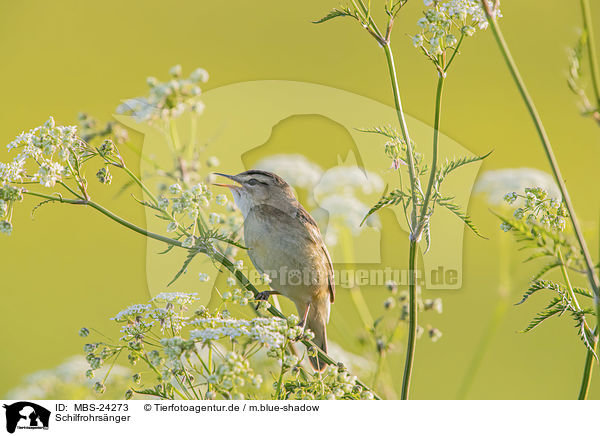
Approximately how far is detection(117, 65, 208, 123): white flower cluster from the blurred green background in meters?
1.60

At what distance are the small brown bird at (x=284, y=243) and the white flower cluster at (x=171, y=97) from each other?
3.38ft

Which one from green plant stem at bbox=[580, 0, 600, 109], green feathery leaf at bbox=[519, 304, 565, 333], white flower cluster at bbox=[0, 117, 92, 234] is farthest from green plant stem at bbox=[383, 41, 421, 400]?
white flower cluster at bbox=[0, 117, 92, 234]

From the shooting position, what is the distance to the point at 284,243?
2930mm

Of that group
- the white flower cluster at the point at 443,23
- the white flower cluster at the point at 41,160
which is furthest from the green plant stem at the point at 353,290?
the white flower cluster at the point at 41,160

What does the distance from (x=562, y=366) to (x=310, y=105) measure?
2.80 metres

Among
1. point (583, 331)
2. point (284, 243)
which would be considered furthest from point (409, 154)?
point (284, 243)

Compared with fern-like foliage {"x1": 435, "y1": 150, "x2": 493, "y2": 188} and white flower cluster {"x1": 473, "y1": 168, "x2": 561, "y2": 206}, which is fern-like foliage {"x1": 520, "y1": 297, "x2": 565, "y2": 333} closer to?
fern-like foliage {"x1": 435, "y1": 150, "x2": 493, "y2": 188}

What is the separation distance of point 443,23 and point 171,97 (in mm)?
868

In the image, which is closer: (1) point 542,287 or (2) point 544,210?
(1) point 542,287

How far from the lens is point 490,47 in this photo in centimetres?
497

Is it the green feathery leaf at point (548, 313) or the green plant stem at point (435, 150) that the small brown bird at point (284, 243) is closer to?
the green plant stem at point (435, 150)

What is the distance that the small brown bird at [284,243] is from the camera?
2.92m
